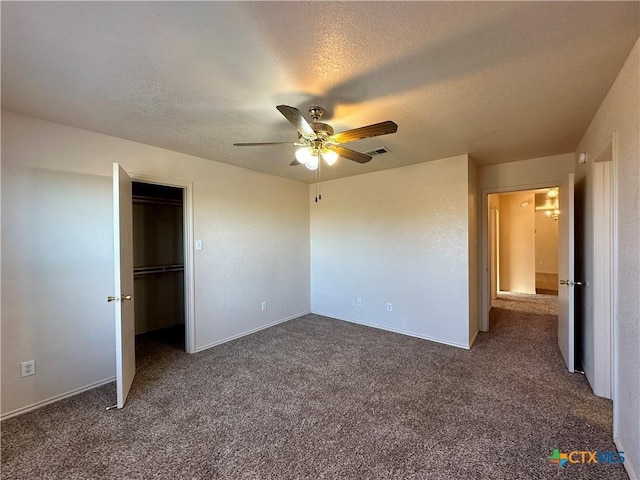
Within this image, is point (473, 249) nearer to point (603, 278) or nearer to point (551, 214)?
point (603, 278)

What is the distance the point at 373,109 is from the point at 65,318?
3.30m

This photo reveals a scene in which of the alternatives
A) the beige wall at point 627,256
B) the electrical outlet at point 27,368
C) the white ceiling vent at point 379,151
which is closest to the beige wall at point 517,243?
the white ceiling vent at point 379,151

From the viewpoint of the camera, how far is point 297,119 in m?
1.75

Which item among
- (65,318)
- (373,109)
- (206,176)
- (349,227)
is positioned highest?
(373,109)

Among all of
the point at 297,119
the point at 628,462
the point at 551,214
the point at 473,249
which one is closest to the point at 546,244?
the point at 551,214

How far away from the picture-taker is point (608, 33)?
4.58 ft

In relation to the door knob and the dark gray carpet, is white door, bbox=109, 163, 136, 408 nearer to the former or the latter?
the door knob

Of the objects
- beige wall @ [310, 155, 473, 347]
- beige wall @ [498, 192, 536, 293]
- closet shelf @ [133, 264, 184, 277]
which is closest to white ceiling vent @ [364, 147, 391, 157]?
beige wall @ [310, 155, 473, 347]

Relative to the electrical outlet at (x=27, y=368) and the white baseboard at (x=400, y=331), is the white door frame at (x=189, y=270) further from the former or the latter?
the white baseboard at (x=400, y=331)

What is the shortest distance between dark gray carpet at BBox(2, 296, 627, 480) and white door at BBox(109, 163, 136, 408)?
24 cm

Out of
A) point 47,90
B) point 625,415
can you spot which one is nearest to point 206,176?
point 47,90

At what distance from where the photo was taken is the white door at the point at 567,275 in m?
2.74

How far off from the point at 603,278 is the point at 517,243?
216 inches

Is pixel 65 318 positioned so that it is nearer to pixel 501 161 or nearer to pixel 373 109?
pixel 373 109
